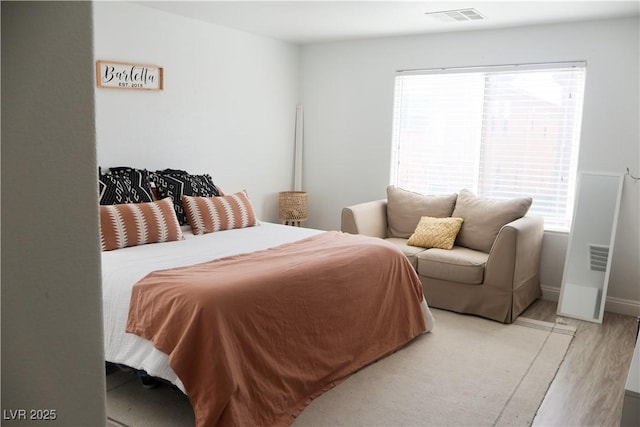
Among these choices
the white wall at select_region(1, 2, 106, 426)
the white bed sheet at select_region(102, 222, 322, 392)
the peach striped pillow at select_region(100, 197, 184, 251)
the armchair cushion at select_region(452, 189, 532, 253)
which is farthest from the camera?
the armchair cushion at select_region(452, 189, 532, 253)

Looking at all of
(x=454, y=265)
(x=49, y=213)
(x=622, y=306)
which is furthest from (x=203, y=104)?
(x=49, y=213)

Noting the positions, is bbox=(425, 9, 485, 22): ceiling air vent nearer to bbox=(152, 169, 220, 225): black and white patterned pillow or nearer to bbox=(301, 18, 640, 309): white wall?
bbox=(301, 18, 640, 309): white wall

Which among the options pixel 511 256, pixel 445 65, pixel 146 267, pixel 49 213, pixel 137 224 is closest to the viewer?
pixel 49 213

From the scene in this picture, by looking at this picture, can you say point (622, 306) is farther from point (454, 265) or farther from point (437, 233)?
point (437, 233)

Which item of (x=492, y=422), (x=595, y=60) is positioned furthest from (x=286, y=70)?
(x=492, y=422)

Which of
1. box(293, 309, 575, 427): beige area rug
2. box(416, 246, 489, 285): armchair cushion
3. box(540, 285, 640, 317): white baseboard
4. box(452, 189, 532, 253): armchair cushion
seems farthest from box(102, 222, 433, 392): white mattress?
box(540, 285, 640, 317): white baseboard

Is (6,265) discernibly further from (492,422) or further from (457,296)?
(457,296)

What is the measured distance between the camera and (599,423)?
264cm

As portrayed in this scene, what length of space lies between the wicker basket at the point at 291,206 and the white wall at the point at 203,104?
0.21 meters

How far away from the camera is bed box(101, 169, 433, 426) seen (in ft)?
7.68

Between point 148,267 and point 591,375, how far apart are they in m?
2.60

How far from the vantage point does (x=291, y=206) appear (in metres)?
5.52

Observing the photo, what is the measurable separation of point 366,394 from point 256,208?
298 centimetres

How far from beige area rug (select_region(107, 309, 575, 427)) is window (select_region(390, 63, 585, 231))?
1502 millimetres
